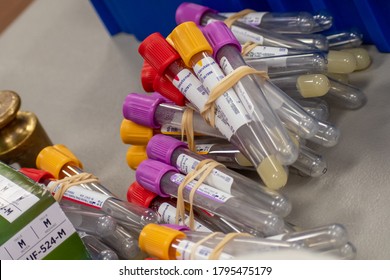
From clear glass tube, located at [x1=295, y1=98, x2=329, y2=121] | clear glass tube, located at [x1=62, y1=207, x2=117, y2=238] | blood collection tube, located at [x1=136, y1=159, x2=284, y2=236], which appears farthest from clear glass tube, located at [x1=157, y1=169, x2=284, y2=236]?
clear glass tube, located at [x1=295, y1=98, x2=329, y2=121]

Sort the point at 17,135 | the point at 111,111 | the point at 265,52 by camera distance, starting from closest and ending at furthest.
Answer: the point at 265,52 → the point at 17,135 → the point at 111,111

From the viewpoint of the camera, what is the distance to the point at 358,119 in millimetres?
1104

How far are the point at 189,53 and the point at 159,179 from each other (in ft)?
0.66

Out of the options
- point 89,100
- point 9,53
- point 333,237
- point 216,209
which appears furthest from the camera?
point 9,53

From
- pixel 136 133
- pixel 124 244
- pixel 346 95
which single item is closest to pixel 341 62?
pixel 346 95

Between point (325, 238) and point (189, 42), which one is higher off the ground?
point (189, 42)

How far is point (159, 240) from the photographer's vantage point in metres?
0.88

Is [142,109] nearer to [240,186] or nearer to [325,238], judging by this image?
[240,186]

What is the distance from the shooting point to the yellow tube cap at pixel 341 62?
112 cm

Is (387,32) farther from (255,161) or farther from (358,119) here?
(255,161)

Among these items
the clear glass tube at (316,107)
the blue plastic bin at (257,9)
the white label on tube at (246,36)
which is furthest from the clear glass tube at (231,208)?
the blue plastic bin at (257,9)

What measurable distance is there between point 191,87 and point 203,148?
0.37 ft

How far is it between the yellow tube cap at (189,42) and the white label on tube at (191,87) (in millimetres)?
21
